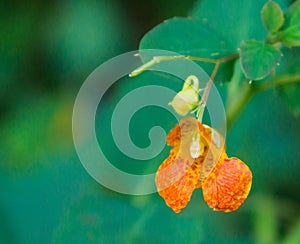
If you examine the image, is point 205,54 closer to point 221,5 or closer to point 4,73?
point 221,5

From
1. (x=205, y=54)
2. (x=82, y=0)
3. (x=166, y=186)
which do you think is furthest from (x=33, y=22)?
(x=166, y=186)

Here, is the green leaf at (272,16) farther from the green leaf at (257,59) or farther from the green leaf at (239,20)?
the green leaf at (239,20)

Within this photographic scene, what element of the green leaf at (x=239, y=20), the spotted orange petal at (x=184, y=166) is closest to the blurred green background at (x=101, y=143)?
the green leaf at (x=239, y=20)

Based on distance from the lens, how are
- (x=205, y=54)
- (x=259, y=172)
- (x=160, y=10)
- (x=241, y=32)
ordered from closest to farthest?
(x=205, y=54)
(x=241, y=32)
(x=259, y=172)
(x=160, y=10)

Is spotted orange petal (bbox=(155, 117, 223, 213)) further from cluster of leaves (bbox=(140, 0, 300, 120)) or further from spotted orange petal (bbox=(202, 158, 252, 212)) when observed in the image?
cluster of leaves (bbox=(140, 0, 300, 120))

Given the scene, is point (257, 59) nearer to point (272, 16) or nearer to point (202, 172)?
point (272, 16)

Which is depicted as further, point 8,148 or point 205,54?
point 8,148
